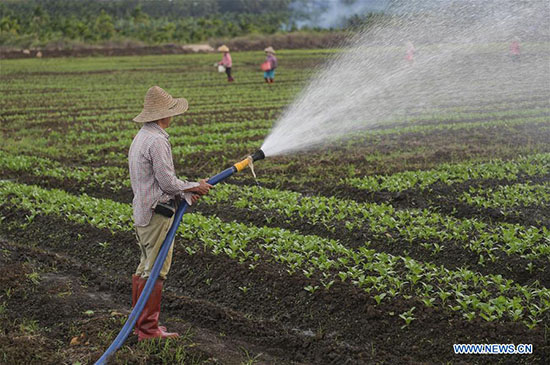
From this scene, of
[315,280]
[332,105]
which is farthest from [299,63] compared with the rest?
[315,280]

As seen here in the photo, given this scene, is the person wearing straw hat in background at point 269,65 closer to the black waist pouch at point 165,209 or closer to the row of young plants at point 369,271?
the row of young plants at point 369,271

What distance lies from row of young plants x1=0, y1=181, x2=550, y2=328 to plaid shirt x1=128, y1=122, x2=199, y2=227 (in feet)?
6.12

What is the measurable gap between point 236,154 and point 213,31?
4839 centimetres

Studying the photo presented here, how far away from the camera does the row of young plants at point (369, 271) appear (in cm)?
564

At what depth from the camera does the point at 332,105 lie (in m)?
8.75

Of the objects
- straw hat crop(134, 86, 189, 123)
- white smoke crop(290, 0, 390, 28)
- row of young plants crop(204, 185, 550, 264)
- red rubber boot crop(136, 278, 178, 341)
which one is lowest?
row of young plants crop(204, 185, 550, 264)

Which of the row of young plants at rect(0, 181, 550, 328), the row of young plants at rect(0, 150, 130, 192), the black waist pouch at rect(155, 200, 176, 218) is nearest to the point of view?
the black waist pouch at rect(155, 200, 176, 218)

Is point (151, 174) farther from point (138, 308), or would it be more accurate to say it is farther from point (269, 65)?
point (269, 65)

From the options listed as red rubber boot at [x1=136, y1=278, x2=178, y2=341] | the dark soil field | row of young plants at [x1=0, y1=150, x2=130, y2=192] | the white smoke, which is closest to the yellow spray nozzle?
red rubber boot at [x1=136, y1=278, x2=178, y2=341]

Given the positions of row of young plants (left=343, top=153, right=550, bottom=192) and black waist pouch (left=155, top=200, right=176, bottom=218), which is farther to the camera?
row of young plants (left=343, top=153, right=550, bottom=192)

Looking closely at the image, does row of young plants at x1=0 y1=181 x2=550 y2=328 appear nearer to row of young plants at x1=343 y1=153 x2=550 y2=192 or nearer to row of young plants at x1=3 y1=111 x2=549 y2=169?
row of young plants at x1=343 y1=153 x2=550 y2=192

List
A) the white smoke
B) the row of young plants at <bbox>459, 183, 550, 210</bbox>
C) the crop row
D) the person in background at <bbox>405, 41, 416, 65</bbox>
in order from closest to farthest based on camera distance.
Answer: the crop row → the row of young plants at <bbox>459, 183, 550, 210</bbox> → the person in background at <bbox>405, 41, 416, 65</bbox> → the white smoke

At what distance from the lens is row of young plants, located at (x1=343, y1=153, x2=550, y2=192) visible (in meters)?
10.2

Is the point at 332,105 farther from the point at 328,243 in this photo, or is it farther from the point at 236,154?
the point at 236,154
